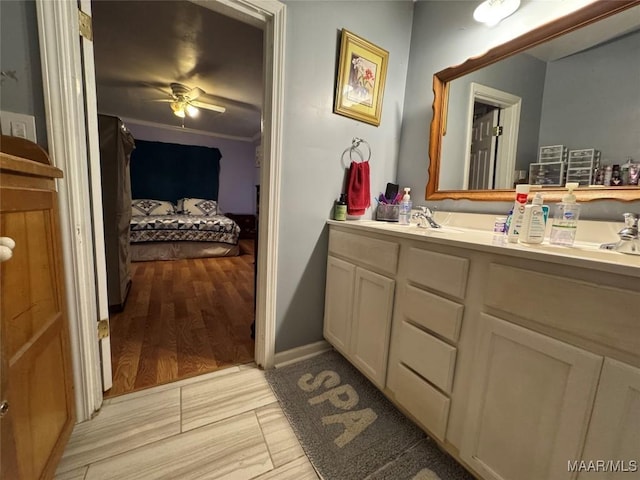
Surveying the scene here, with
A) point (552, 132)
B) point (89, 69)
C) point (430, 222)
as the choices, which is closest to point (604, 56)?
point (552, 132)

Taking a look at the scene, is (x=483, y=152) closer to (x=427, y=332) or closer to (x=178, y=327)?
(x=427, y=332)

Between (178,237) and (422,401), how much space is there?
3897 mm

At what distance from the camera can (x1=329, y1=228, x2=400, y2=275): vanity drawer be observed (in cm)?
119

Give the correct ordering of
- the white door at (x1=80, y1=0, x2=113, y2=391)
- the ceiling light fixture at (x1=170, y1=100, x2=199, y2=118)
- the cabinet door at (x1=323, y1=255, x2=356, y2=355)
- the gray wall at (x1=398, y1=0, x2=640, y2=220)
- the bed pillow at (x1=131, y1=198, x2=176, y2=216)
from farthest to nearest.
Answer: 1. the bed pillow at (x1=131, y1=198, x2=176, y2=216)
2. the ceiling light fixture at (x1=170, y1=100, x2=199, y2=118)
3. the cabinet door at (x1=323, y1=255, x2=356, y2=355)
4. the gray wall at (x1=398, y1=0, x2=640, y2=220)
5. the white door at (x1=80, y1=0, x2=113, y2=391)

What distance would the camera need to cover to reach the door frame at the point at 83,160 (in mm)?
934

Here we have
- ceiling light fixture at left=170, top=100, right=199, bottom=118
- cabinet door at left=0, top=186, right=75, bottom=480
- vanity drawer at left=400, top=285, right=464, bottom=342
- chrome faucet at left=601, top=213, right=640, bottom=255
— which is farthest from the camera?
ceiling light fixture at left=170, top=100, right=199, bottom=118

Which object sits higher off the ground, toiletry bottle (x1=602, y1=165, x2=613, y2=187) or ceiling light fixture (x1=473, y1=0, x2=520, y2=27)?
ceiling light fixture (x1=473, y1=0, x2=520, y2=27)

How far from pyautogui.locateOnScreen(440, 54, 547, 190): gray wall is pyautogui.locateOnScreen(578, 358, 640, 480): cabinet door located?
3.03 ft

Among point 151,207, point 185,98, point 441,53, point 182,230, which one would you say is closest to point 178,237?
point 182,230

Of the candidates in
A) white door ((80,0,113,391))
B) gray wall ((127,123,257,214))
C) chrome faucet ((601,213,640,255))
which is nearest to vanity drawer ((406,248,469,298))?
chrome faucet ((601,213,640,255))

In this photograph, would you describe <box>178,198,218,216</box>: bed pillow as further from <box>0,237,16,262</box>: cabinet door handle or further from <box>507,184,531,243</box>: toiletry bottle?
<box>507,184,531,243</box>: toiletry bottle

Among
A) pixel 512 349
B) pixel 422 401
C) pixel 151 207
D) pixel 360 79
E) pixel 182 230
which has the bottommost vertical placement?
pixel 422 401

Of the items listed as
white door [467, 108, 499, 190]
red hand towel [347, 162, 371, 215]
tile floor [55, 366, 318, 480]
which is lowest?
tile floor [55, 366, 318, 480]

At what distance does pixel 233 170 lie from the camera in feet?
19.7
